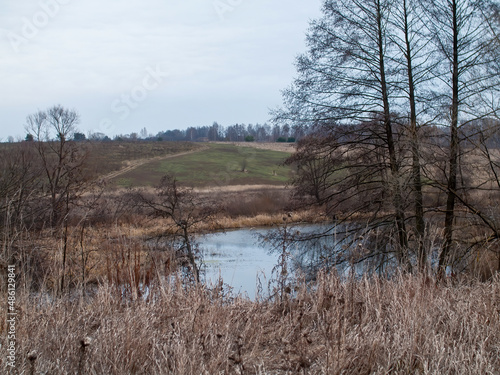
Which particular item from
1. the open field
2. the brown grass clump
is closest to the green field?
the open field

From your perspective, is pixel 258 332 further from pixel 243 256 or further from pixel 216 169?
pixel 216 169

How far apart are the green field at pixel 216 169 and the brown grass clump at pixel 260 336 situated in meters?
31.5

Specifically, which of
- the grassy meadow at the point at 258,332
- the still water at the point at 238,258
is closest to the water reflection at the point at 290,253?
the still water at the point at 238,258

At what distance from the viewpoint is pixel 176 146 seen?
7156 centimetres

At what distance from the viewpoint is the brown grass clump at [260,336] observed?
340 centimetres

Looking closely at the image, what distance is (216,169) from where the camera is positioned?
176 ft

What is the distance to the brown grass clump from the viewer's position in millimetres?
3404

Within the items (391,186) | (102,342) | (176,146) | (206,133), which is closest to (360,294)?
(102,342)

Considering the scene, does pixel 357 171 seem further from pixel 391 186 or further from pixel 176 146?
pixel 176 146

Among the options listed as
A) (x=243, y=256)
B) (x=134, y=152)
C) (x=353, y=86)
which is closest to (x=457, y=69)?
(x=353, y=86)

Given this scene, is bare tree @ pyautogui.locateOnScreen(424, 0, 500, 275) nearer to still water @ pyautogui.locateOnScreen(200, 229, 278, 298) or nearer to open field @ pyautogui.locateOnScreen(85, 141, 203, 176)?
still water @ pyautogui.locateOnScreen(200, 229, 278, 298)

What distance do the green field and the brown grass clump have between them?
31538mm

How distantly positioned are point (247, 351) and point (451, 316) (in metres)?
1.90

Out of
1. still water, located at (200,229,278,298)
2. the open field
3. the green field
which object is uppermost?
the open field
